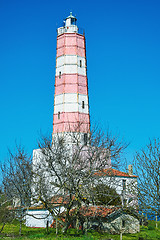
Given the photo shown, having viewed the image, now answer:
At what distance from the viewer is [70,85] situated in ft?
110

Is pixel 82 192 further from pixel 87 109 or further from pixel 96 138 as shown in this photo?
pixel 87 109

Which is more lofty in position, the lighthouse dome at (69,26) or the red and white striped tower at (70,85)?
the lighthouse dome at (69,26)

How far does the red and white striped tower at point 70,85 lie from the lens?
107ft

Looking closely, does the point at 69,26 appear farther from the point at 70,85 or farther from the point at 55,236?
the point at 55,236

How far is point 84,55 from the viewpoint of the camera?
35.5 metres

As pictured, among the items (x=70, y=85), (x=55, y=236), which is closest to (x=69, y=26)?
(x=70, y=85)

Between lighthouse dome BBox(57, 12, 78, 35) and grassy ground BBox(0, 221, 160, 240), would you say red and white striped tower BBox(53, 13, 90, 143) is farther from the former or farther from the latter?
grassy ground BBox(0, 221, 160, 240)

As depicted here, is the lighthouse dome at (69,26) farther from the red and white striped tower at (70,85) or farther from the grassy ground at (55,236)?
the grassy ground at (55,236)

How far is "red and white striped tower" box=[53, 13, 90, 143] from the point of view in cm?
3250

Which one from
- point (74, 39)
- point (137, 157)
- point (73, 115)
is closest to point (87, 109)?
point (73, 115)

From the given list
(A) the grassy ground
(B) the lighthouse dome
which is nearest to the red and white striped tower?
(B) the lighthouse dome

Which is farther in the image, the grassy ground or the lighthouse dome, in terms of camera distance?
the lighthouse dome

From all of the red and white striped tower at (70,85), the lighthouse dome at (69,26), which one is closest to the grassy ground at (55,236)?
the red and white striped tower at (70,85)

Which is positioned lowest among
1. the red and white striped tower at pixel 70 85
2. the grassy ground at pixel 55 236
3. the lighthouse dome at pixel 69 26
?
the grassy ground at pixel 55 236
